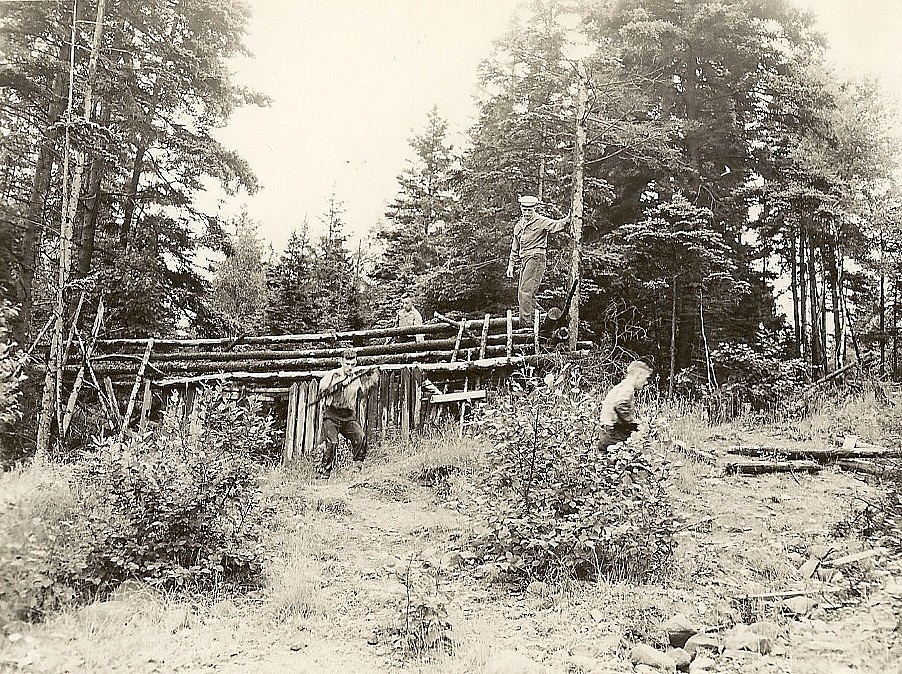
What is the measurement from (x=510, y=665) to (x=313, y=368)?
9.57 metres

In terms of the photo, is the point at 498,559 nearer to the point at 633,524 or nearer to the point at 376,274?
the point at 633,524

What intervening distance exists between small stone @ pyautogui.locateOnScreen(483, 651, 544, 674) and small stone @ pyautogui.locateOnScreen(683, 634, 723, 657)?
79 cm

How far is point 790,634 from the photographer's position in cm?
373

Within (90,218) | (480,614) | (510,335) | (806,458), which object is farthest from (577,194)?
(480,614)

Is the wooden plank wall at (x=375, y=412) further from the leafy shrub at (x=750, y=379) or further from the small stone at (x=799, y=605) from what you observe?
the small stone at (x=799, y=605)

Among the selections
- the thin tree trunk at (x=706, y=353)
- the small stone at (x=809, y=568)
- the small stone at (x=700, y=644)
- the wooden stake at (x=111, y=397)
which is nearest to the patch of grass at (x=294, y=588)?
the small stone at (x=700, y=644)

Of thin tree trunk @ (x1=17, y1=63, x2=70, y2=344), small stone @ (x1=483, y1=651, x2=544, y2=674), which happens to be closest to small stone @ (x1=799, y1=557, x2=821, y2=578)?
small stone @ (x1=483, y1=651, x2=544, y2=674)

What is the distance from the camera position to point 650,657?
12.0 ft

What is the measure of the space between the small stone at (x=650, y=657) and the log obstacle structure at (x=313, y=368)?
766 cm

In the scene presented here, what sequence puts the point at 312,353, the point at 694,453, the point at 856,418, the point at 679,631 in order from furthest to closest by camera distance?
the point at 312,353 → the point at 856,418 → the point at 694,453 → the point at 679,631

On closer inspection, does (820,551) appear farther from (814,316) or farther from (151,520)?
(814,316)

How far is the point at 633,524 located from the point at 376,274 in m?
16.0

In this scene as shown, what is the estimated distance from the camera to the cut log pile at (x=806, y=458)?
8375mm

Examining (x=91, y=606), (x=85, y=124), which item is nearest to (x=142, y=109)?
(x=85, y=124)
